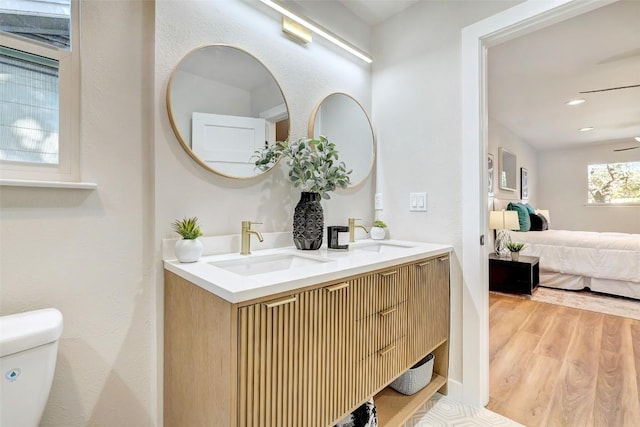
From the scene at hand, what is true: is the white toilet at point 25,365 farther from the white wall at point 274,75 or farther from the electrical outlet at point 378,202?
the electrical outlet at point 378,202

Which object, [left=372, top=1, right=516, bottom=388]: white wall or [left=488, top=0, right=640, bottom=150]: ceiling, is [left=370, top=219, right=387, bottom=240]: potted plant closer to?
[left=372, top=1, right=516, bottom=388]: white wall

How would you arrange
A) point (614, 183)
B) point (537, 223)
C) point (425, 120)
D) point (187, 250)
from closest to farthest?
point (187, 250) < point (425, 120) < point (537, 223) < point (614, 183)

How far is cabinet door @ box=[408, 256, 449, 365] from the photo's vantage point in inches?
55.7

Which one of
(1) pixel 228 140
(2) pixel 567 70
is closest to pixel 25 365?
(1) pixel 228 140

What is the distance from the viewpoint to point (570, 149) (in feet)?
21.0

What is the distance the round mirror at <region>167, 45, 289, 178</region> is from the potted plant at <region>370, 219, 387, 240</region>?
0.86m

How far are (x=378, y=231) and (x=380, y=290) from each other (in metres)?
0.78

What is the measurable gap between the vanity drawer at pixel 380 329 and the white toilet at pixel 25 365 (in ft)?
3.22

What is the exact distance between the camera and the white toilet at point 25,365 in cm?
76

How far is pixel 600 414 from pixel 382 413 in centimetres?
118

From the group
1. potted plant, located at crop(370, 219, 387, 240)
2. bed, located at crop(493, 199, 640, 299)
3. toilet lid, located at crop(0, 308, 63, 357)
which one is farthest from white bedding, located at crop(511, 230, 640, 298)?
toilet lid, located at crop(0, 308, 63, 357)

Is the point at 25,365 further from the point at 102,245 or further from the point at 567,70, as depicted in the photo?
the point at 567,70

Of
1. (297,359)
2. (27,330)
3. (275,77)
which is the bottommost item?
(297,359)

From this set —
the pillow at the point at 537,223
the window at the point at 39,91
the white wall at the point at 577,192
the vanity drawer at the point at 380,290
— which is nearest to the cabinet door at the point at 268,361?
the vanity drawer at the point at 380,290
